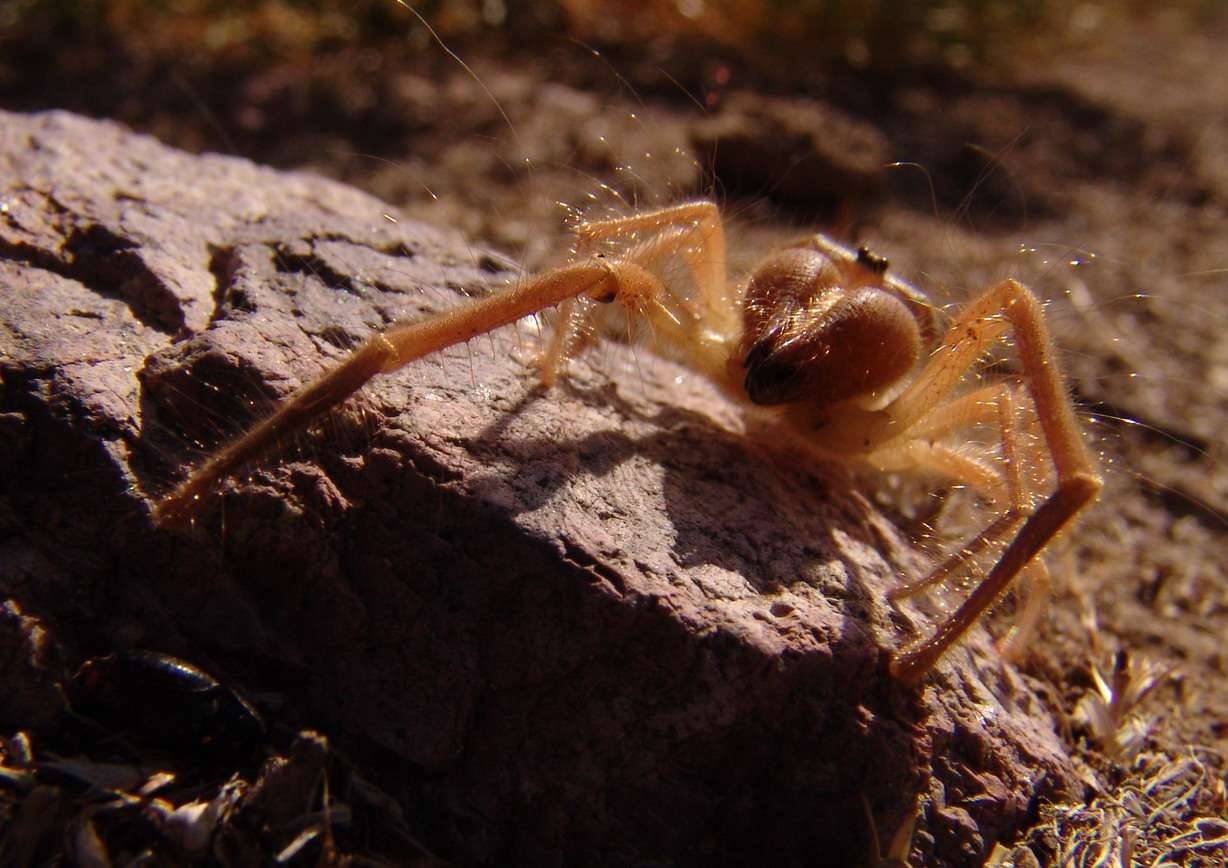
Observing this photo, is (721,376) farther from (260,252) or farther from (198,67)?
(198,67)

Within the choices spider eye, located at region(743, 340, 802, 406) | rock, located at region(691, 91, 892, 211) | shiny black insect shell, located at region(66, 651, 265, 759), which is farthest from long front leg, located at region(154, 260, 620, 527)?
rock, located at region(691, 91, 892, 211)

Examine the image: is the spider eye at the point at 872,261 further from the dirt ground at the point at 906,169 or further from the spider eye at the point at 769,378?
the spider eye at the point at 769,378

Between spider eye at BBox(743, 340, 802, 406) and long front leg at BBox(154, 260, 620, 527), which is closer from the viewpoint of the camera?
long front leg at BBox(154, 260, 620, 527)

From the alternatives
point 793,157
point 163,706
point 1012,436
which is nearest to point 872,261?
point 1012,436

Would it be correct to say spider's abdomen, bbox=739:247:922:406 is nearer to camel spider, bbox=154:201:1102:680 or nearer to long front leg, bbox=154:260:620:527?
camel spider, bbox=154:201:1102:680

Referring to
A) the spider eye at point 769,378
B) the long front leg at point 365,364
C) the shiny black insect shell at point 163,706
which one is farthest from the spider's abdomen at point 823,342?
the shiny black insect shell at point 163,706
